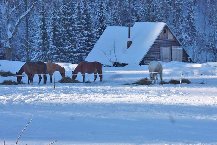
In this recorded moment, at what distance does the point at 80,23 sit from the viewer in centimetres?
6656

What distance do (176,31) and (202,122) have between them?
247ft

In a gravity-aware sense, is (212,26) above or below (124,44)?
above

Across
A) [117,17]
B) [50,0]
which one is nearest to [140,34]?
[117,17]

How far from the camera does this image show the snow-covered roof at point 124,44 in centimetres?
5741

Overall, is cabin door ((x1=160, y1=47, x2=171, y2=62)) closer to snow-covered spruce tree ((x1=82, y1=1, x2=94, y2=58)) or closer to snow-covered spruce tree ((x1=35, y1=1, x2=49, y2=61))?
snow-covered spruce tree ((x1=82, y1=1, x2=94, y2=58))

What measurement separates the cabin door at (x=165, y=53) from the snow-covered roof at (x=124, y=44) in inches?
99.8

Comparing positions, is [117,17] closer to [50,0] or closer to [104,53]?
[50,0]

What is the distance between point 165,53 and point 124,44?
5.28 metres

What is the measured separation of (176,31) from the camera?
86.8 meters

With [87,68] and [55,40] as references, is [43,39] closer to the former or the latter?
[55,40]

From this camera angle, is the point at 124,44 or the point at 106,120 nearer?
the point at 106,120

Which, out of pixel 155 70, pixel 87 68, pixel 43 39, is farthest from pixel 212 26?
pixel 87 68

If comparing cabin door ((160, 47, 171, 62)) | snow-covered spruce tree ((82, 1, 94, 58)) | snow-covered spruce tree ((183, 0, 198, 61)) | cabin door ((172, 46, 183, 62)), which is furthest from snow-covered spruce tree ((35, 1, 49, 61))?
snow-covered spruce tree ((183, 0, 198, 61))

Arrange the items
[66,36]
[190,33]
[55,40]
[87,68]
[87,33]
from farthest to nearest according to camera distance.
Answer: [190,33] → [87,33] → [66,36] → [55,40] → [87,68]
